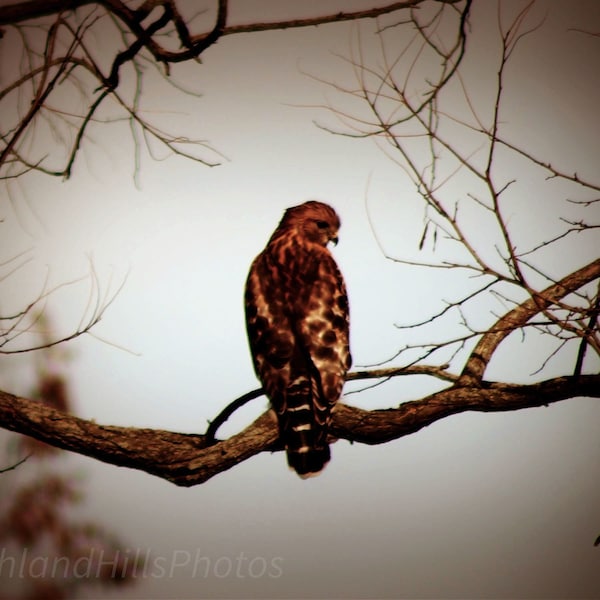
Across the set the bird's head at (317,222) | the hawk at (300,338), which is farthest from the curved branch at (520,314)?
the bird's head at (317,222)

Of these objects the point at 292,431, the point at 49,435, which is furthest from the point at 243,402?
the point at 49,435

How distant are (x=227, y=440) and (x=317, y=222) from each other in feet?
5.96

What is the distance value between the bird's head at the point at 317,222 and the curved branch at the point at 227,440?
4.75 ft

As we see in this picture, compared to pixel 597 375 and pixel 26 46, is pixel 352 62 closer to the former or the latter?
pixel 26 46

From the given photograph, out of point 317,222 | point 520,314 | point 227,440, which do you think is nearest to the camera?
point 227,440

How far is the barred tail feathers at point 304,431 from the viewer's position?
346 centimetres

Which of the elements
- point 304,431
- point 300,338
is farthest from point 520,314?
point 304,431

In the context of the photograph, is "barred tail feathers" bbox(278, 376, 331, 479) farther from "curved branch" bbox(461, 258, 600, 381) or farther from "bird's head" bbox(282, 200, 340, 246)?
"bird's head" bbox(282, 200, 340, 246)

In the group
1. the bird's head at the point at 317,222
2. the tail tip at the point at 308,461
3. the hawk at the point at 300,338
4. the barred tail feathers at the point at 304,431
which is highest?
the bird's head at the point at 317,222

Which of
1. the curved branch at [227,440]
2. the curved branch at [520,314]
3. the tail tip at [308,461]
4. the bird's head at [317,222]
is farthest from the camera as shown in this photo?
the bird's head at [317,222]

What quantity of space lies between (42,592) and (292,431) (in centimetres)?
265

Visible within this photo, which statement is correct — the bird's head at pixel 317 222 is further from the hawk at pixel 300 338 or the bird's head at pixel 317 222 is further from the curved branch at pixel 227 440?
the curved branch at pixel 227 440

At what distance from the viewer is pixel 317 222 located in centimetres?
480

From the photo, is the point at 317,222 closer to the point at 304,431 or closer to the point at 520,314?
the point at 520,314
